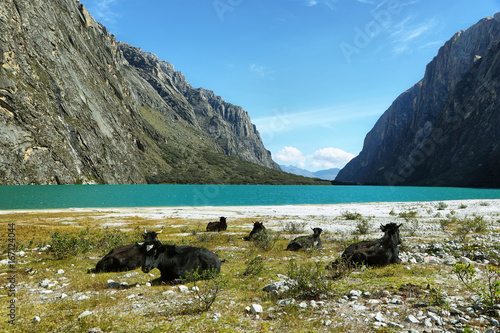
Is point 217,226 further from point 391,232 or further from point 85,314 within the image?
point 85,314

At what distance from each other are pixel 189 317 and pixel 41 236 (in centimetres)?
1856

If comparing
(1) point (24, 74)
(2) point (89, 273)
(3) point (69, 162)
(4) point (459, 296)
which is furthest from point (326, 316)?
(1) point (24, 74)

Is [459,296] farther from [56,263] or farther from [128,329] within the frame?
[56,263]

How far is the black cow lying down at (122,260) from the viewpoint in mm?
11422

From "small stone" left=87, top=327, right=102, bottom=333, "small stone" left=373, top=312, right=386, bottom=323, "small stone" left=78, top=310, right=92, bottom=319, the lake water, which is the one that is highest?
"small stone" left=373, top=312, right=386, bottom=323

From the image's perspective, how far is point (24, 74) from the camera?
371 feet

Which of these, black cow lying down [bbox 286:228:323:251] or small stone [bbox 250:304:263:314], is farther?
black cow lying down [bbox 286:228:323:251]

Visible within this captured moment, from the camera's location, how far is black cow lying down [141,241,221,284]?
9.83 meters

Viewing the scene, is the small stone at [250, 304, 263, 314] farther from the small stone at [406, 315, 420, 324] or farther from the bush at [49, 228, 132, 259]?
the bush at [49, 228, 132, 259]

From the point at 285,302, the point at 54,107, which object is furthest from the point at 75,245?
the point at 54,107

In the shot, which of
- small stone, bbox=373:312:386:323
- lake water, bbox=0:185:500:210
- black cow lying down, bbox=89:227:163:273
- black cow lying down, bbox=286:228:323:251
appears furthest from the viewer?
lake water, bbox=0:185:500:210

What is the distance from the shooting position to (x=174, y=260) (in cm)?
1002

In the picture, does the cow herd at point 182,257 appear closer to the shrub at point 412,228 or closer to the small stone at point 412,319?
the small stone at point 412,319

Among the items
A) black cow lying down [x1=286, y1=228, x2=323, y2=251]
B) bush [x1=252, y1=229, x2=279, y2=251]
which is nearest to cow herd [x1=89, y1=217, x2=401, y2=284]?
black cow lying down [x1=286, y1=228, x2=323, y2=251]
